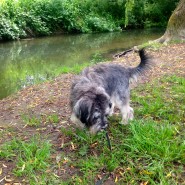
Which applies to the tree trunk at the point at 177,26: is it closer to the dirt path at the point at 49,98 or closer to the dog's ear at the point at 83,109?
the dirt path at the point at 49,98

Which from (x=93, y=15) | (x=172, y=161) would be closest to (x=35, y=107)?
(x=172, y=161)

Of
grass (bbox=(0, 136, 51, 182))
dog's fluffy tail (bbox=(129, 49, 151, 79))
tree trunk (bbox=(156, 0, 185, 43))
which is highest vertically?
dog's fluffy tail (bbox=(129, 49, 151, 79))

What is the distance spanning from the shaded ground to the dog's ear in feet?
2.03

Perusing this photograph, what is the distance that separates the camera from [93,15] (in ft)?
82.3

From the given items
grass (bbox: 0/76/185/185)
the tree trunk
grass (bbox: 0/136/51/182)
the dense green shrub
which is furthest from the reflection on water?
grass (bbox: 0/76/185/185)

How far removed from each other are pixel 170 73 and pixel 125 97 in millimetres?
2898

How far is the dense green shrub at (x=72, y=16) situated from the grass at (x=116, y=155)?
1281 centimetres

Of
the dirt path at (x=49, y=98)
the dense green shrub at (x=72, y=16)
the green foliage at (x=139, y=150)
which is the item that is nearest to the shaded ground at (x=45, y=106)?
the dirt path at (x=49, y=98)

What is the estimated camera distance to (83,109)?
11.7ft

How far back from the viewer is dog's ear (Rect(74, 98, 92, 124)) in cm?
354

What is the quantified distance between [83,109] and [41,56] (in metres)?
10.9

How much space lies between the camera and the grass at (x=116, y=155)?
10.8ft

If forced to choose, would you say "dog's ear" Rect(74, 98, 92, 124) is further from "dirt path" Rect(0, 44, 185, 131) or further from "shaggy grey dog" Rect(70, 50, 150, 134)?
"dirt path" Rect(0, 44, 185, 131)

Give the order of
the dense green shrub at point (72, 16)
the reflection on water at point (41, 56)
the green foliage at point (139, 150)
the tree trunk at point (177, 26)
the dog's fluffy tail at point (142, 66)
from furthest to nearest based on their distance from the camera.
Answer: the dense green shrub at point (72, 16), the tree trunk at point (177, 26), the reflection on water at point (41, 56), the dog's fluffy tail at point (142, 66), the green foliage at point (139, 150)
